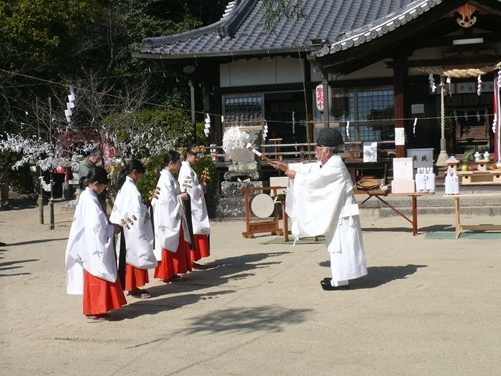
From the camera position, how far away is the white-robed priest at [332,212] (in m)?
8.62

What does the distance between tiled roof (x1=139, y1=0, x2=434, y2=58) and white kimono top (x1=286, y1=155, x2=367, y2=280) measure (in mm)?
8743

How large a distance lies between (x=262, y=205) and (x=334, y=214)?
566 centimetres

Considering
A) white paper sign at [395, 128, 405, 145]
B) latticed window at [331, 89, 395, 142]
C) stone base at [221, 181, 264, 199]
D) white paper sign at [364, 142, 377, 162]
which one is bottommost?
stone base at [221, 181, 264, 199]

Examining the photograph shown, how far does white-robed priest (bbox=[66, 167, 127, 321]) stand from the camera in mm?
7654

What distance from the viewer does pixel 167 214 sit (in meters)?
9.70

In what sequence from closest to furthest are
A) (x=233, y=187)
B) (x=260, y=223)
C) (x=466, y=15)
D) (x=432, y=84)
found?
(x=260, y=223) < (x=466, y=15) < (x=233, y=187) < (x=432, y=84)

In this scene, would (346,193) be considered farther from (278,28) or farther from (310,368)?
(278,28)

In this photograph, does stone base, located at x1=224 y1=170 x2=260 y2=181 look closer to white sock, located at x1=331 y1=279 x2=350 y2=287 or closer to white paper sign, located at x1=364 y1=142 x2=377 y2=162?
white paper sign, located at x1=364 y1=142 x2=377 y2=162

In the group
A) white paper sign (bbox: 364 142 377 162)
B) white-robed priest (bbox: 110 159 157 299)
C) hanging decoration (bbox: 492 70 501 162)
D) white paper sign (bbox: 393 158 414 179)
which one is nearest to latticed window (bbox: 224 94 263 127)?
white paper sign (bbox: 364 142 377 162)


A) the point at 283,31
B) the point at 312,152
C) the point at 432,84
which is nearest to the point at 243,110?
the point at 283,31

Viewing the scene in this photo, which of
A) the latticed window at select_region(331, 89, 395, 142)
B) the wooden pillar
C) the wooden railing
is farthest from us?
the latticed window at select_region(331, 89, 395, 142)

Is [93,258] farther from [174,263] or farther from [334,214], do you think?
[334,214]

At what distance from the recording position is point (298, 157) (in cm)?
1972

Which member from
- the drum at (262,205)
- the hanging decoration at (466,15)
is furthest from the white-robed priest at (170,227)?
the hanging decoration at (466,15)
